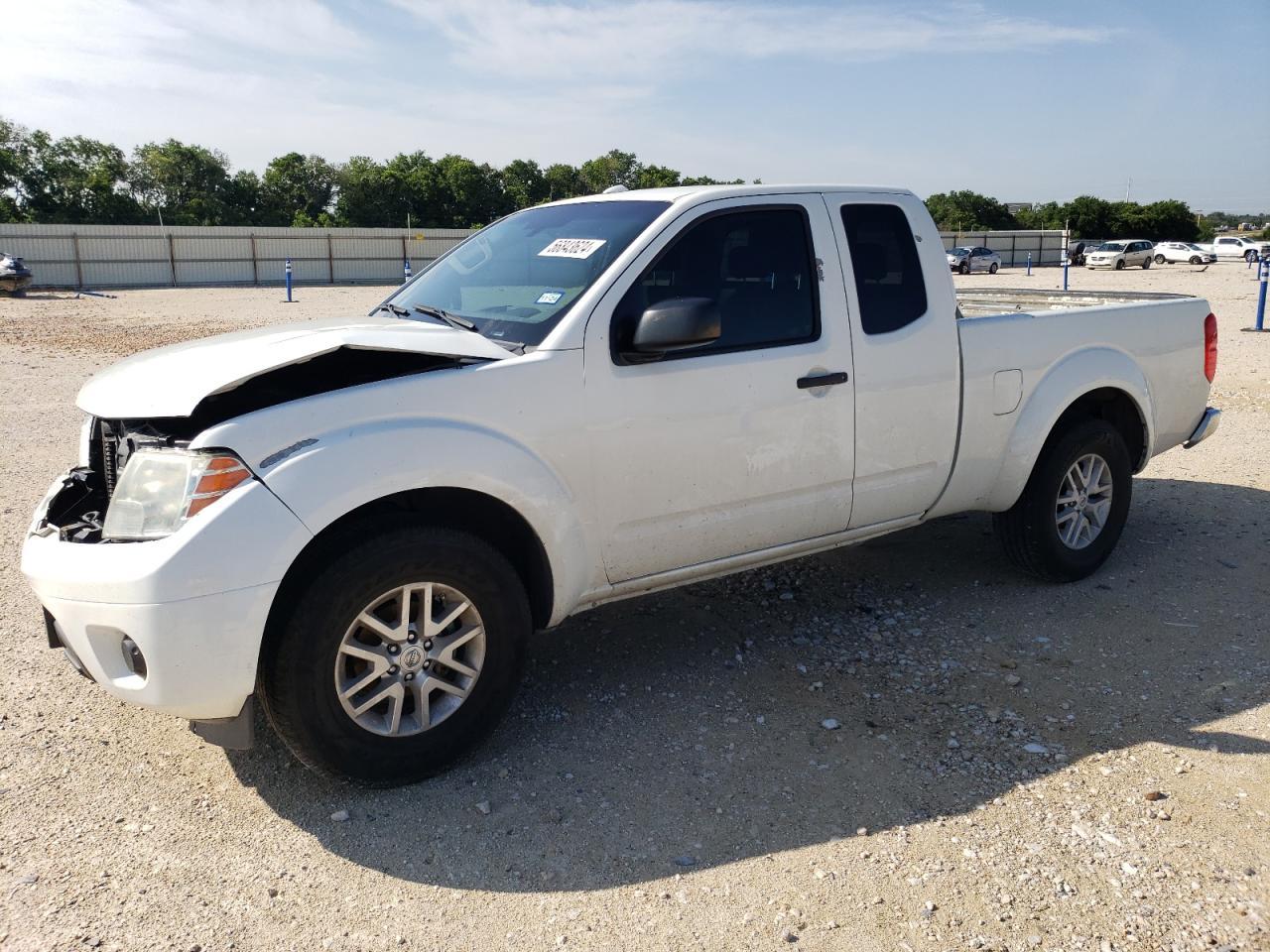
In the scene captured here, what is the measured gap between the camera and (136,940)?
2.70 meters

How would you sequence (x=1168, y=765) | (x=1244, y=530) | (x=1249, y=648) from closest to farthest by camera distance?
(x=1168, y=765) < (x=1249, y=648) < (x=1244, y=530)

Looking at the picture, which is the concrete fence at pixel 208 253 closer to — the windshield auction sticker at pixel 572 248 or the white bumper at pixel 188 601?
the windshield auction sticker at pixel 572 248

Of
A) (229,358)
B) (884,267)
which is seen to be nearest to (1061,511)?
(884,267)

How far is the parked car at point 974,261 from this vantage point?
48.5 m

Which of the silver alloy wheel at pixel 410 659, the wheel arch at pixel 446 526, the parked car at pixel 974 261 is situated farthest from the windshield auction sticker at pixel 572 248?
the parked car at pixel 974 261

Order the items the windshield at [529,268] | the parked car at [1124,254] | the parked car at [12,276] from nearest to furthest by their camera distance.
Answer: the windshield at [529,268], the parked car at [12,276], the parked car at [1124,254]

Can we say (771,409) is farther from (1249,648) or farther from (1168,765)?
(1249,648)

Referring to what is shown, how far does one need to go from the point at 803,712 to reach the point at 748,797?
659 mm

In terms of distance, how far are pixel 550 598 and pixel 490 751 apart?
60 cm

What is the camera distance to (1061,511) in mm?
5223

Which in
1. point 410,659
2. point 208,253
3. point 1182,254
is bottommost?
point 410,659

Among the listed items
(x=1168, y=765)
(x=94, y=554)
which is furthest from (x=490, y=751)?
(x=1168, y=765)

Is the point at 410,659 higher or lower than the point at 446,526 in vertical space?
lower

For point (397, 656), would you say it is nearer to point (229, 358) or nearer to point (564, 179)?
point (229, 358)
